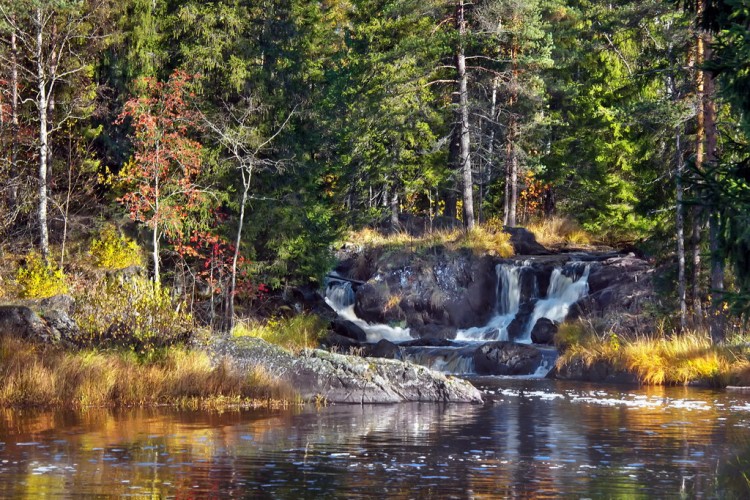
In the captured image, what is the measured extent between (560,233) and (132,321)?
27.0 metres

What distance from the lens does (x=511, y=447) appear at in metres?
13.9

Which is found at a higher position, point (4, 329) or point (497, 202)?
point (497, 202)

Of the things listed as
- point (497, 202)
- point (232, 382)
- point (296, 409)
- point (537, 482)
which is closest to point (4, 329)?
point (232, 382)

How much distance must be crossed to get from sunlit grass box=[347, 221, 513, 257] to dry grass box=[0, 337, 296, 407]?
18.8 m

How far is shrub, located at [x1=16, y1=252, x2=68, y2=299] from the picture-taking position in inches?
1032

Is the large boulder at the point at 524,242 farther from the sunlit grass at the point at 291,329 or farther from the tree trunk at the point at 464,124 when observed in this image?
the sunlit grass at the point at 291,329

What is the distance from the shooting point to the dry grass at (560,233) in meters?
42.3

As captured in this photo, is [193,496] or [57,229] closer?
[193,496]

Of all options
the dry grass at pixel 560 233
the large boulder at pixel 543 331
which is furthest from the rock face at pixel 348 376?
the dry grass at pixel 560 233

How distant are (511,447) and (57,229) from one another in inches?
867

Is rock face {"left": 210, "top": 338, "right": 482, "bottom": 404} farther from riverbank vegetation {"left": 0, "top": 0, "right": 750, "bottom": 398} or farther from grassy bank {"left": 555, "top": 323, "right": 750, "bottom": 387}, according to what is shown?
grassy bank {"left": 555, "top": 323, "right": 750, "bottom": 387}

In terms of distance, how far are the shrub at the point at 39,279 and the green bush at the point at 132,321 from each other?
629cm

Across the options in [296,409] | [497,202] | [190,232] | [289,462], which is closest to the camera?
[289,462]

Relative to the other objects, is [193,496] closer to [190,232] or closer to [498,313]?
[190,232]
